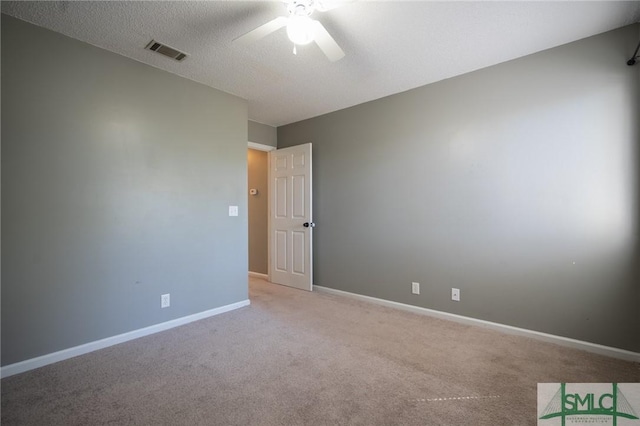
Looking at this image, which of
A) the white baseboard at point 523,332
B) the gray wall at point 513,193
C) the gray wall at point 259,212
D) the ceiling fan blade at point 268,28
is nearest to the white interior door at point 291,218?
the gray wall at point 259,212

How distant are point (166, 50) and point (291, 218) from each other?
2525 mm

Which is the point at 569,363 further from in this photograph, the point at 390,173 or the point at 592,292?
the point at 390,173

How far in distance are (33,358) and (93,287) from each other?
563 millimetres

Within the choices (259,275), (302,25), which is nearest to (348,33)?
(302,25)

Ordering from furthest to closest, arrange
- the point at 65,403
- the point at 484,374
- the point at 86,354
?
1. the point at 86,354
2. the point at 484,374
3. the point at 65,403

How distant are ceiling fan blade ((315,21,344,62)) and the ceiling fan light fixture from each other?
0.13ft

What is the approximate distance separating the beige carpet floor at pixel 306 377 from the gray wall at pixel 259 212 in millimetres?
2198

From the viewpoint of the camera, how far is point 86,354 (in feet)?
→ 7.63

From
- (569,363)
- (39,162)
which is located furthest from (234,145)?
(569,363)

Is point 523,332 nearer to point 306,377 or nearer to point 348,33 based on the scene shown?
point 306,377

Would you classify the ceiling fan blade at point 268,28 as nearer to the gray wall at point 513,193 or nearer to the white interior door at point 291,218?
the gray wall at point 513,193

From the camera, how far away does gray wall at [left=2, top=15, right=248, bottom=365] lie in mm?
2082

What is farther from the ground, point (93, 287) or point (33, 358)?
point (93, 287)

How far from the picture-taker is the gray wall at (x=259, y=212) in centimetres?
502
